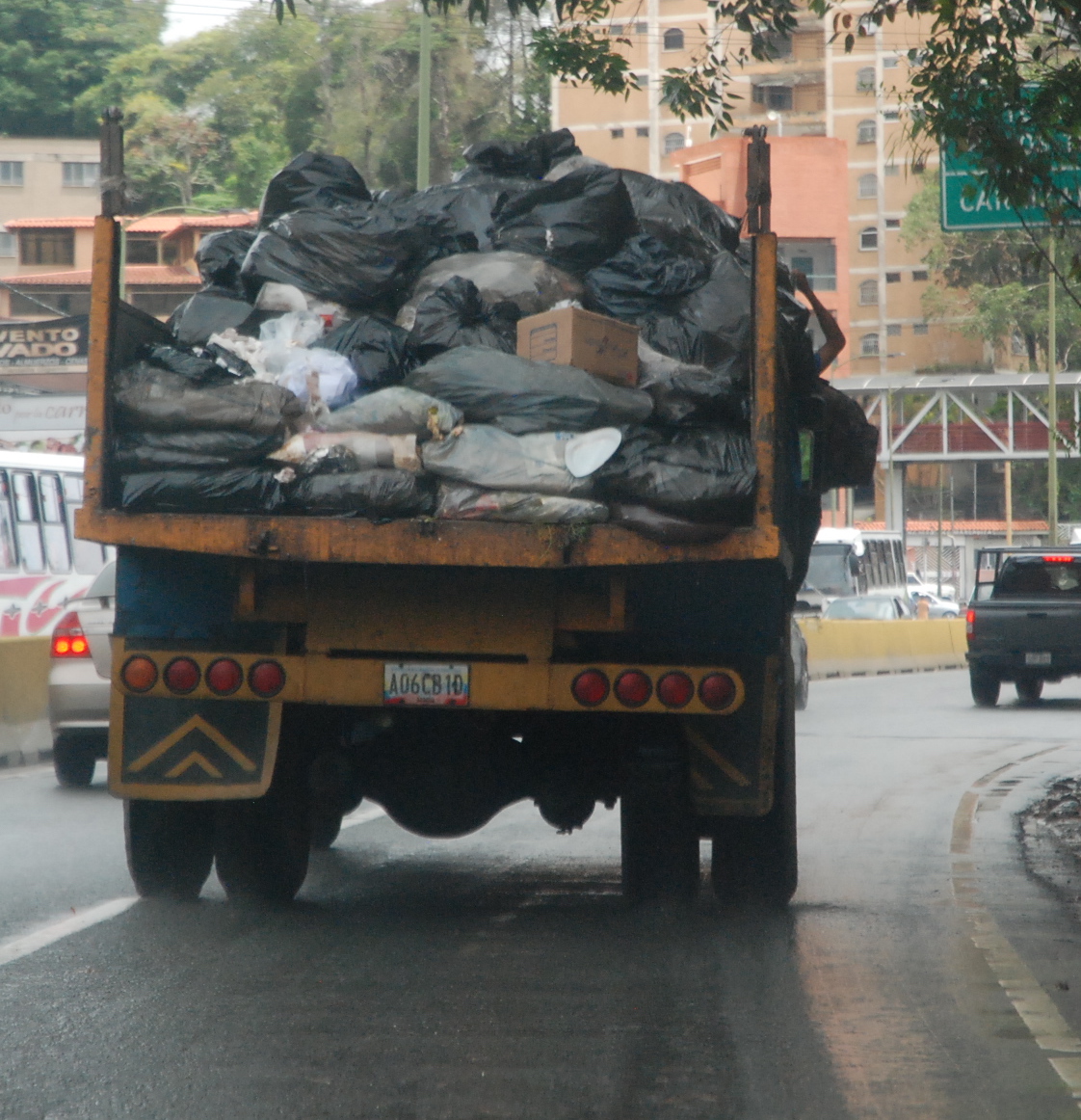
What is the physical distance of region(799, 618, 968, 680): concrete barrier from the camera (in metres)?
31.4

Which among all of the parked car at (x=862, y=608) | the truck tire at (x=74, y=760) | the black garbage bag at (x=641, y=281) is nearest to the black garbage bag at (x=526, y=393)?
the black garbage bag at (x=641, y=281)

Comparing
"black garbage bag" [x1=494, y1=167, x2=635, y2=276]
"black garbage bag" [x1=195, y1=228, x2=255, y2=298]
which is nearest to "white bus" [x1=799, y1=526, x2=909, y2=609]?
"black garbage bag" [x1=494, y1=167, x2=635, y2=276]

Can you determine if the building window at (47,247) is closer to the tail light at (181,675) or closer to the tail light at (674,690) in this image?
the tail light at (181,675)

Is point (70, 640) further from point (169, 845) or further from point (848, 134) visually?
point (848, 134)

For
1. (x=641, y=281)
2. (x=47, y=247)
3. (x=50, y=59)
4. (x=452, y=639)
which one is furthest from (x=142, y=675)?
(x=50, y=59)

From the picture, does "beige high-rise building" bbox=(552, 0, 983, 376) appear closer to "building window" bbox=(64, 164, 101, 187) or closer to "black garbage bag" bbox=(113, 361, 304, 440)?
"building window" bbox=(64, 164, 101, 187)

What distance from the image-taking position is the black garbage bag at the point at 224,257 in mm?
7719

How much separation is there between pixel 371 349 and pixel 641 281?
3.98 feet

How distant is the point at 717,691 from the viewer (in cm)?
657

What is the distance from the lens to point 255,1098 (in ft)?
14.9

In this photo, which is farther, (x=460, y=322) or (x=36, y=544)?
(x=36, y=544)

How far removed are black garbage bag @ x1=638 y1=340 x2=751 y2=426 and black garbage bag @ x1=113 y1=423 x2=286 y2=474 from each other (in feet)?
4.52

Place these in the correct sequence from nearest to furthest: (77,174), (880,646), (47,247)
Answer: (880,646), (47,247), (77,174)

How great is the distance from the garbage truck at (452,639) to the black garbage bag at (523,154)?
1.94 meters
